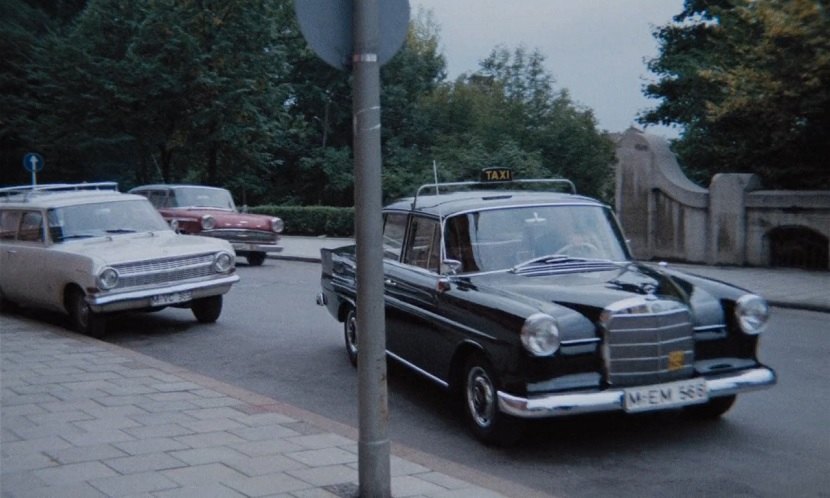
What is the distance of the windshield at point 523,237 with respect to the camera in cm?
727

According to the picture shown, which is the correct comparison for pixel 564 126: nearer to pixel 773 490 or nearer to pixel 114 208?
pixel 114 208

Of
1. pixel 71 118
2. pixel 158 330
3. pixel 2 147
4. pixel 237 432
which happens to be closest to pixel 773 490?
pixel 237 432

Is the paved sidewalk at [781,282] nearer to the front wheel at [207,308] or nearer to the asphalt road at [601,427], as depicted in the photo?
the asphalt road at [601,427]

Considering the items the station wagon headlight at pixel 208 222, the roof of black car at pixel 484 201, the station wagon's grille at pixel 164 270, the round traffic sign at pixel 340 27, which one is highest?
the round traffic sign at pixel 340 27

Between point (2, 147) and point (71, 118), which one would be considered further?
point (2, 147)

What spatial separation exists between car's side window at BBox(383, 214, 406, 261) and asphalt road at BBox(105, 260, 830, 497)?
1.19 metres

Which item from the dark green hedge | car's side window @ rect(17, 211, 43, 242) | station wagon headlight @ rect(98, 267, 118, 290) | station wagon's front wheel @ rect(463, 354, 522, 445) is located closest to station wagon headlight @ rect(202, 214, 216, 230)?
car's side window @ rect(17, 211, 43, 242)

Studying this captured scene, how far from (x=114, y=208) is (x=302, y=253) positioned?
12.9m

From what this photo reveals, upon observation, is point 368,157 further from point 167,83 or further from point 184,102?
point 184,102

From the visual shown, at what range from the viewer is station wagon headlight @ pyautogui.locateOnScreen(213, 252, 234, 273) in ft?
38.8

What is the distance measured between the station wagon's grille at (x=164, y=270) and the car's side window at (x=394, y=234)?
373cm

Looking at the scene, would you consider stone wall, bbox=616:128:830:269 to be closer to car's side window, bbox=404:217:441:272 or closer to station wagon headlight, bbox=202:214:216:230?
station wagon headlight, bbox=202:214:216:230

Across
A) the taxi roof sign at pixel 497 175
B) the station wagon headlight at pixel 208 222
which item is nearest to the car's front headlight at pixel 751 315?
the taxi roof sign at pixel 497 175

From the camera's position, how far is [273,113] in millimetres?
33906
